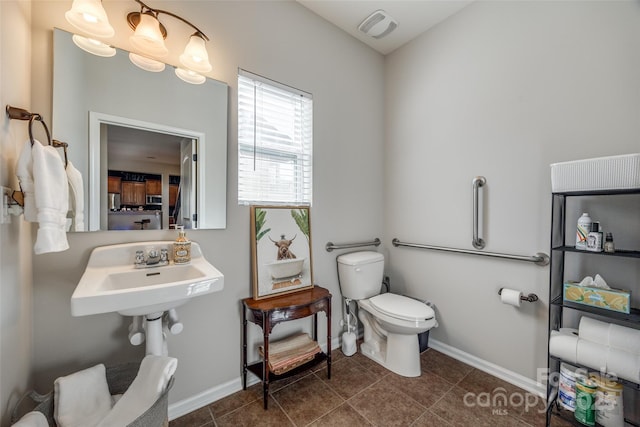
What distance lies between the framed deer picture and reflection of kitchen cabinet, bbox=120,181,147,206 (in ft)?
2.02

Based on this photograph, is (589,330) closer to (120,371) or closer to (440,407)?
(440,407)

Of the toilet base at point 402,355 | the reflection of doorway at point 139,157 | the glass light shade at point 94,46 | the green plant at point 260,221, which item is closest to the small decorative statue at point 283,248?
the green plant at point 260,221

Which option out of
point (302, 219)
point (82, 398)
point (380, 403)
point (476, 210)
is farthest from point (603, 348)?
point (82, 398)

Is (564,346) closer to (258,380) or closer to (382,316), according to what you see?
(382,316)

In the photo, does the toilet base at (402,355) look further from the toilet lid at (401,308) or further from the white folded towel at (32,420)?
the white folded towel at (32,420)

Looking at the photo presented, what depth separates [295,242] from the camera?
1.92m

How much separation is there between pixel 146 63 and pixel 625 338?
2.74 meters

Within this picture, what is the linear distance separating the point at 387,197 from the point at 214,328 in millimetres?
1839

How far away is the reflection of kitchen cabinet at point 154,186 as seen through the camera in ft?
4.51

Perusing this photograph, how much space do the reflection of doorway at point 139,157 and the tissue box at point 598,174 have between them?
6.59 feet

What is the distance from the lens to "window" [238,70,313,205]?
172cm

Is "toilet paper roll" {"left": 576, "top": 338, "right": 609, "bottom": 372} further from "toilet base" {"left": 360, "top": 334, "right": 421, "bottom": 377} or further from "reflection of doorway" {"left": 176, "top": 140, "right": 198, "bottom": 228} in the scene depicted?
"reflection of doorway" {"left": 176, "top": 140, "right": 198, "bottom": 228}

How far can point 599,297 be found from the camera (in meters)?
1.28

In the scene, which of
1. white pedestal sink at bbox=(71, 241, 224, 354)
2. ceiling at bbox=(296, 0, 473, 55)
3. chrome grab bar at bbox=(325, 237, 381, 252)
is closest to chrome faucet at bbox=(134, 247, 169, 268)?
white pedestal sink at bbox=(71, 241, 224, 354)
